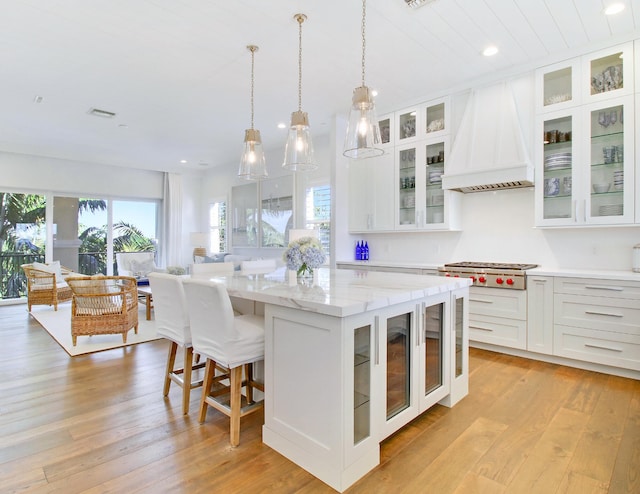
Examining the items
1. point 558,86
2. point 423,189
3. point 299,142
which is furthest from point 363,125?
point 558,86

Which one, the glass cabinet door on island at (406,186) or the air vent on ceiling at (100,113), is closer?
the glass cabinet door on island at (406,186)

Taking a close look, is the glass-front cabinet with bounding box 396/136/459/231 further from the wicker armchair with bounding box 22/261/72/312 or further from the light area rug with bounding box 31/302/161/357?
the wicker armchair with bounding box 22/261/72/312

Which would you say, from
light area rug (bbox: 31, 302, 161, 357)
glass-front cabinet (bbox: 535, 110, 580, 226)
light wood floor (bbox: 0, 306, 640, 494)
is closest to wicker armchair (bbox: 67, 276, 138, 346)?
light area rug (bbox: 31, 302, 161, 357)

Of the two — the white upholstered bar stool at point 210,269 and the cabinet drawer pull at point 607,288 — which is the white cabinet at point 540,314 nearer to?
the cabinet drawer pull at point 607,288

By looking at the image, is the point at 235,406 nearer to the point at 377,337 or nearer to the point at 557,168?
the point at 377,337

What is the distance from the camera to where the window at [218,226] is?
27.2 ft

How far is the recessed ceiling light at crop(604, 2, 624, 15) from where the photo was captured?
2672 millimetres

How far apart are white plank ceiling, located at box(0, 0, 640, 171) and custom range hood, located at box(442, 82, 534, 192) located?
0.29 m

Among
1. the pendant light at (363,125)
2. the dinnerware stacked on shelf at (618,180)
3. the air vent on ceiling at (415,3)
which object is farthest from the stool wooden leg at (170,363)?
the dinnerware stacked on shelf at (618,180)

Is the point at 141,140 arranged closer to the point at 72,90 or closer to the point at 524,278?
the point at 72,90

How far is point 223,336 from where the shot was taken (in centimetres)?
200

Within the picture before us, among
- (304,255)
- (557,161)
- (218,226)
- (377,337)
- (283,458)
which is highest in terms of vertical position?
(557,161)

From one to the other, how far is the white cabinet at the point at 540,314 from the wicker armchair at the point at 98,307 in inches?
169

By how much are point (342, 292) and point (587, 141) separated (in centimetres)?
296
